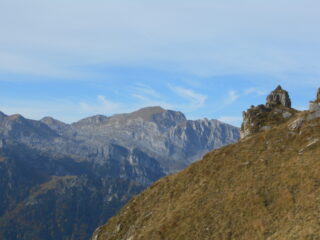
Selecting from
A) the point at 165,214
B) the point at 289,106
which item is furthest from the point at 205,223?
the point at 289,106

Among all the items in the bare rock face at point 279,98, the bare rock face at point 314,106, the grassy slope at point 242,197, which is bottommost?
the grassy slope at point 242,197

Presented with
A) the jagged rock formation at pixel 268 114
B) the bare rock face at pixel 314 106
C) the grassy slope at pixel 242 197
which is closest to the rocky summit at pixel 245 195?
the grassy slope at pixel 242 197

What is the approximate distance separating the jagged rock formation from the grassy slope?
7.82m

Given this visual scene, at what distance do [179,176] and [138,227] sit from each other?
1613 cm

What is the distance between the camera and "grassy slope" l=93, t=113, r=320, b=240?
181 feet

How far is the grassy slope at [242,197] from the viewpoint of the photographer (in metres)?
55.1

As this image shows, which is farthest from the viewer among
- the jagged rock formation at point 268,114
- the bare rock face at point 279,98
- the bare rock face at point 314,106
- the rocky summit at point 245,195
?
the bare rock face at point 279,98

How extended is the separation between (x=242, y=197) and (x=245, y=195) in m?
0.63

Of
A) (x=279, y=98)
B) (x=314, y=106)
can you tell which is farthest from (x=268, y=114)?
(x=314, y=106)

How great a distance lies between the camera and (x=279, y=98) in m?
109

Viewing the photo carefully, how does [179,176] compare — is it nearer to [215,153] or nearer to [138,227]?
[215,153]

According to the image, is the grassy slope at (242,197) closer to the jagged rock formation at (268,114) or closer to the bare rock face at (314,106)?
the bare rock face at (314,106)

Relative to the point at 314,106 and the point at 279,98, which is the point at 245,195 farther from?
the point at 279,98

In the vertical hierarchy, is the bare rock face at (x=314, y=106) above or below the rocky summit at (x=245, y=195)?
above
